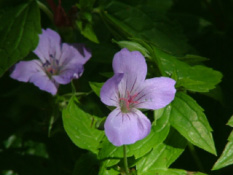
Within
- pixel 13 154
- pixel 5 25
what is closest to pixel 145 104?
pixel 5 25

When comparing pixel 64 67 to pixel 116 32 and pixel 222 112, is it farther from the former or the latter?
pixel 222 112

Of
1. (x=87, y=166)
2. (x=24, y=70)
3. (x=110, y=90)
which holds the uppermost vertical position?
(x=110, y=90)

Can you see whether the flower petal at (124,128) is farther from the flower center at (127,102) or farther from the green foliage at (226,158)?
the green foliage at (226,158)

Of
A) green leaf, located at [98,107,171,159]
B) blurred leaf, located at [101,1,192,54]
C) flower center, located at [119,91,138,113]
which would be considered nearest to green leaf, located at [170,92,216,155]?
green leaf, located at [98,107,171,159]

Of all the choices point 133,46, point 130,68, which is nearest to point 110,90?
point 130,68

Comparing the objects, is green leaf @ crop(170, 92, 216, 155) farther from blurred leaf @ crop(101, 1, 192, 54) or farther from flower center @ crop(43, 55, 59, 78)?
flower center @ crop(43, 55, 59, 78)

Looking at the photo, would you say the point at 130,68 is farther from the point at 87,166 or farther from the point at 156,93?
the point at 87,166
